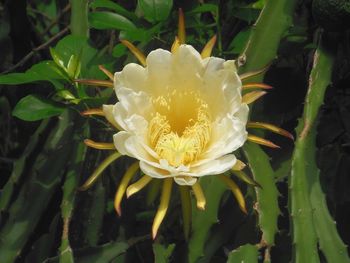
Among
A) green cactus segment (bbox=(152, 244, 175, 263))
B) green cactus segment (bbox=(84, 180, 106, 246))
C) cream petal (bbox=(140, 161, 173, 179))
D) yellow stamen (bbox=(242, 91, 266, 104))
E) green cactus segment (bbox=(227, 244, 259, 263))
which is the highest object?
yellow stamen (bbox=(242, 91, 266, 104))

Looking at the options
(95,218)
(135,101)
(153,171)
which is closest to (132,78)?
(135,101)

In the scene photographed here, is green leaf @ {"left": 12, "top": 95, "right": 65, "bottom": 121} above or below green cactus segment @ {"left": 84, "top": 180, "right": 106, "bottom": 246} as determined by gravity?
above

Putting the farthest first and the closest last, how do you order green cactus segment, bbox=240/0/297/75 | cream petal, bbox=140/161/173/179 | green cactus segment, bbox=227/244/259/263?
green cactus segment, bbox=240/0/297/75
green cactus segment, bbox=227/244/259/263
cream petal, bbox=140/161/173/179

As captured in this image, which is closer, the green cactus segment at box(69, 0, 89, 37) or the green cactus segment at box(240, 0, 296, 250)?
the green cactus segment at box(240, 0, 296, 250)

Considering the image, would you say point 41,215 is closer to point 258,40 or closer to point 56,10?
point 258,40

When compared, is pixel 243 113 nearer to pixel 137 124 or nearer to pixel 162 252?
pixel 137 124

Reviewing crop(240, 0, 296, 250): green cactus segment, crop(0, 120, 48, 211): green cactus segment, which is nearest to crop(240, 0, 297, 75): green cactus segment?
crop(240, 0, 296, 250): green cactus segment

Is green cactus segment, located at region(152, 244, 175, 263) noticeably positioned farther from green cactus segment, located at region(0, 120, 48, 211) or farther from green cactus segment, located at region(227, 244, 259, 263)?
green cactus segment, located at region(0, 120, 48, 211)
